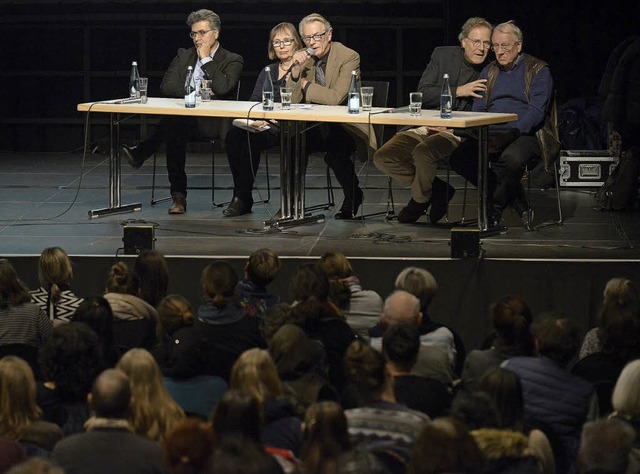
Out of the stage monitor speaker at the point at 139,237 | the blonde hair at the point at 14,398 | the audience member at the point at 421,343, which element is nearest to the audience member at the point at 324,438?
the blonde hair at the point at 14,398

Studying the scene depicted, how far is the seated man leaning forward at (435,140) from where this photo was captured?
22.6 ft

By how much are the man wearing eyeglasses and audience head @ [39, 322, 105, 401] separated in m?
3.93

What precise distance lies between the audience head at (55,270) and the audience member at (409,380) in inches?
71.5

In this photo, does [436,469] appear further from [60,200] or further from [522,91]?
[60,200]

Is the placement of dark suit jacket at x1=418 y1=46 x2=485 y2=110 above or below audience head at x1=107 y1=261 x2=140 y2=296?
above

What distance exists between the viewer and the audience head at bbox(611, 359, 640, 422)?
3350mm

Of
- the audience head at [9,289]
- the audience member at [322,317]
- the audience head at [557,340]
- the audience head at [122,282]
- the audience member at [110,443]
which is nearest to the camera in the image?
the audience member at [110,443]

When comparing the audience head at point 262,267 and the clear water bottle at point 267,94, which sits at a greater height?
the clear water bottle at point 267,94

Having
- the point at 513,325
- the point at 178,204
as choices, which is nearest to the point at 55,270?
the point at 513,325

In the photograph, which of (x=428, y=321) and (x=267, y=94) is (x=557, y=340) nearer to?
(x=428, y=321)

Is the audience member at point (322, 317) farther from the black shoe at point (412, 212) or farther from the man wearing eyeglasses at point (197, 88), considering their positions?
the man wearing eyeglasses at point (197, 88)

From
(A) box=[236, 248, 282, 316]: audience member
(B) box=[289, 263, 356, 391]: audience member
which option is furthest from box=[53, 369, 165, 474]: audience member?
(A) box=[236, 248, 282, 316]: audience member

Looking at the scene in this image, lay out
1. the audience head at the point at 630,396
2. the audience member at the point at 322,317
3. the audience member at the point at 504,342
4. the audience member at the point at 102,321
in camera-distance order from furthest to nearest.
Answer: the audience member at the point at 322,317, the audience member at the point at 102,321, the audience member at the point at 504,342, the audience head at the point at 630,396

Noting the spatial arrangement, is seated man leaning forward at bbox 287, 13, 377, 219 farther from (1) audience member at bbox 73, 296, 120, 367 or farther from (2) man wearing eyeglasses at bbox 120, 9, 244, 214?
(1) audience member at bbox 73, 296, 120, 367
